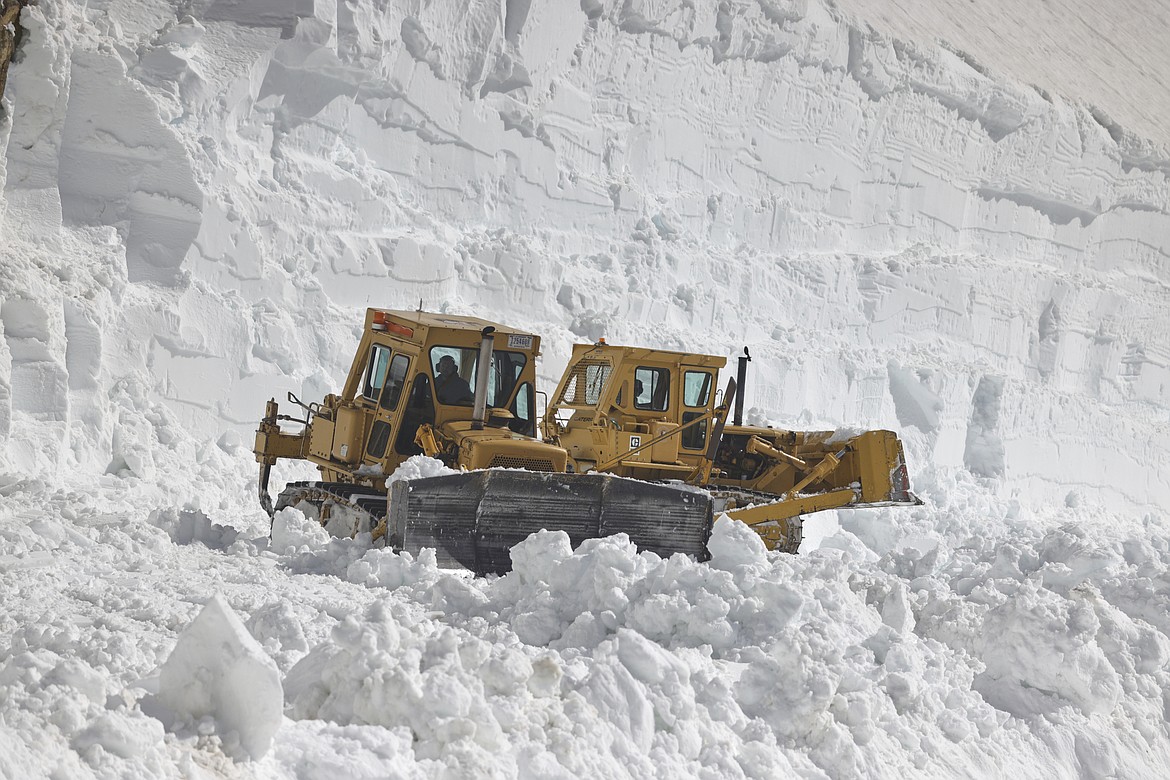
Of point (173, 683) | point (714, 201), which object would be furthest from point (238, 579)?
point (714, 201)

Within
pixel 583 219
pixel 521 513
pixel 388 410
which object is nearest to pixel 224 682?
pixel 521 513

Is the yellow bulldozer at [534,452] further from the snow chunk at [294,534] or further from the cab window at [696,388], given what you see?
the snow chunk at [294,534]

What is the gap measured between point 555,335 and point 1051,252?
40.6 feet

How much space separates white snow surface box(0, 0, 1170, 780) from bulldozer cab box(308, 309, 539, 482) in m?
1.13

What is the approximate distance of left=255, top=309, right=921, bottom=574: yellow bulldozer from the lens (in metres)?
7.74

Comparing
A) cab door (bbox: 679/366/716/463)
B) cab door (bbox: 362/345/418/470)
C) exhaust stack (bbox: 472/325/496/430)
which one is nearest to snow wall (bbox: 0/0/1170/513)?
cab door (bbox: 679/366/716/463)

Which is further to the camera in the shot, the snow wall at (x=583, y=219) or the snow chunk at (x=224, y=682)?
the snow wall at (x=583, y=219)

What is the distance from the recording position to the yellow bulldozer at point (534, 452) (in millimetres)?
7742

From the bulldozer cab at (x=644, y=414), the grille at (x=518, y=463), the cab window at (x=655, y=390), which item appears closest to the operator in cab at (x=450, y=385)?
the grille at (x=518, y=463)

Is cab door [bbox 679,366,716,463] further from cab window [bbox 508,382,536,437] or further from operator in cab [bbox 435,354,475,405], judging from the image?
operator in cab [bbox 435,354,475,405]

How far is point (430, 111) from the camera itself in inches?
685

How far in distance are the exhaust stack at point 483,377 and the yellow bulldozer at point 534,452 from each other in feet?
0.04

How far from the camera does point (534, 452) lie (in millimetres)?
8508

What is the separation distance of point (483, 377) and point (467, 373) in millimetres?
479
